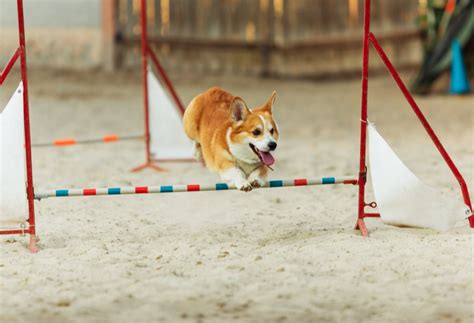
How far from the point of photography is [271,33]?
12.2 m

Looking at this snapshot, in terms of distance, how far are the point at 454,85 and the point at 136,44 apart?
13.5 feet

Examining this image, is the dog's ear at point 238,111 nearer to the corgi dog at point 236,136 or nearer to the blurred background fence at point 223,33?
the corgi dog at point 236,136

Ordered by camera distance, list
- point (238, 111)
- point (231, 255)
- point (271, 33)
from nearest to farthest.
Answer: point (231, 255) → point (238, 111) → point (271, 33)

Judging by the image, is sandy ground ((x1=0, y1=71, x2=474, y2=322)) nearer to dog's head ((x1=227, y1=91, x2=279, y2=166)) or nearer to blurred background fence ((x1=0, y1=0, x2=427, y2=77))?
dog's head ((x1=227, y1=91, x2=279, y2=166))

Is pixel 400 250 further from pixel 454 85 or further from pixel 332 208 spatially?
pixel 454 85

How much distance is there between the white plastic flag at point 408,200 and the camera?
396cm

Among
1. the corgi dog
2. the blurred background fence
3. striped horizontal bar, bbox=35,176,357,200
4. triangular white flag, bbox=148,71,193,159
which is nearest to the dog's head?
the corgi dog

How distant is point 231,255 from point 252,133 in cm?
55

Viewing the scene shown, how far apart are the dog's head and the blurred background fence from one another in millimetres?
6905

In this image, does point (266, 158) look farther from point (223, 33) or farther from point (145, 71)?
point (223, 33)

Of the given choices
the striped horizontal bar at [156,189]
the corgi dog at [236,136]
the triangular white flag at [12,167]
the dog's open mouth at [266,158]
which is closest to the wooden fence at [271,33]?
the corgi dog at [236,136]

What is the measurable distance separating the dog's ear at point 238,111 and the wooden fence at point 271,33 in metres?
7.51

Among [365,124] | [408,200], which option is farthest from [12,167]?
[408,200]

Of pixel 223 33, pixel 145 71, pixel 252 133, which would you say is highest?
pixel 223 33
